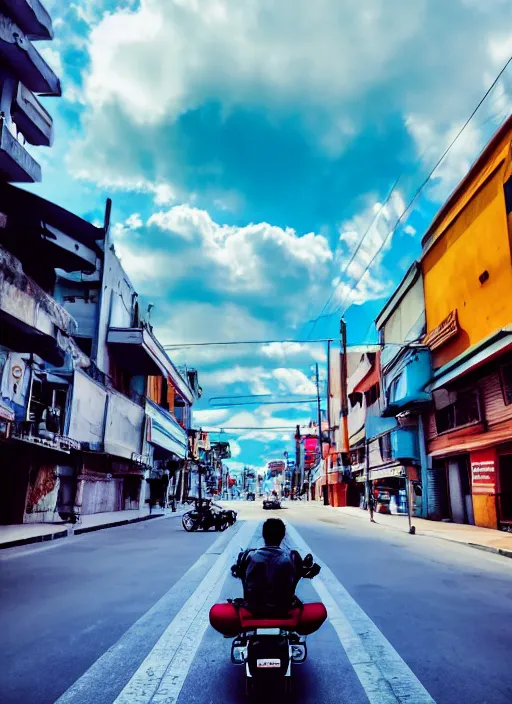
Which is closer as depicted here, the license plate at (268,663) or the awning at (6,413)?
the license plate at (268,663)

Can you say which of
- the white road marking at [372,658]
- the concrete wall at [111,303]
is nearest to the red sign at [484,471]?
the white road marking at [372,658]

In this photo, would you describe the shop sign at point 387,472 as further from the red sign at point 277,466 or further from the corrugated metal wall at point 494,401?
the red sign at point 277,466

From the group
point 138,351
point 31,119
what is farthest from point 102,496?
point 31,119

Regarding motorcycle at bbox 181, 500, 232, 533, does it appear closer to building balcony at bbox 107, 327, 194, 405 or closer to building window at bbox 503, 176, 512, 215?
building balcony at bbox 107, 327, 194, 405

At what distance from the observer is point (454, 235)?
24.2m

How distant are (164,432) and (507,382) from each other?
1284 inches

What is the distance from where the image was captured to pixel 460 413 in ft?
78.1

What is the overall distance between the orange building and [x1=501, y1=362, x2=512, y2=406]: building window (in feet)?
0.12

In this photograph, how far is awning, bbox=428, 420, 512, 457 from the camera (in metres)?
19.0

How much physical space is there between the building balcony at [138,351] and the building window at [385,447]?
16372 mm

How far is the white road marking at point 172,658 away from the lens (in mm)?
3877

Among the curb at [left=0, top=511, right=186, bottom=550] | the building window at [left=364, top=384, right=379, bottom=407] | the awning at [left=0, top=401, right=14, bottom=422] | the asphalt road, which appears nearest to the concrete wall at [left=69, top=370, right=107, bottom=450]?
the curb at [left=0, top=511, right=186, bottom=550]

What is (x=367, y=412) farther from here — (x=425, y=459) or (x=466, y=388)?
(x=466, y=388)

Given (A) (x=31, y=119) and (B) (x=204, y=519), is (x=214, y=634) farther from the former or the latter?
A: (A) (x=31, y=119)
